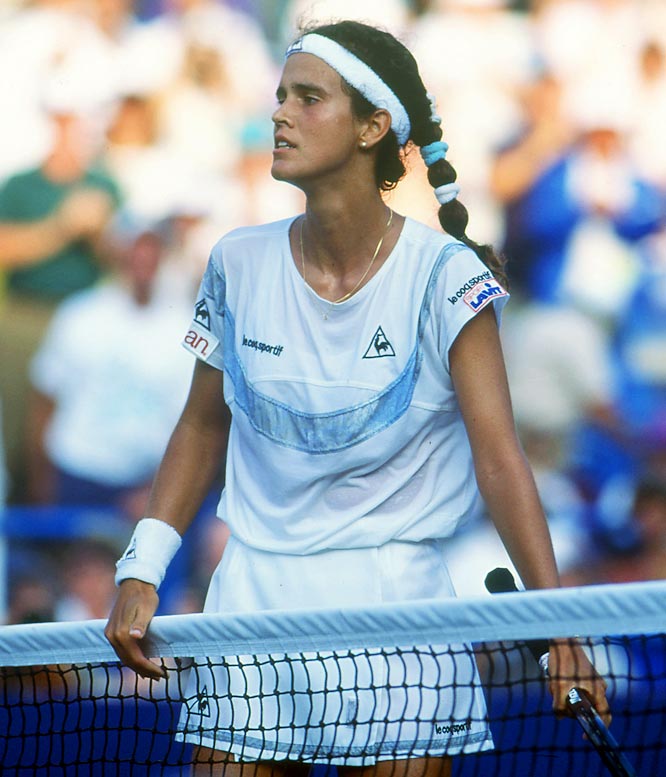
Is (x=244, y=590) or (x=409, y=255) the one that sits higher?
(x=409, y=255)

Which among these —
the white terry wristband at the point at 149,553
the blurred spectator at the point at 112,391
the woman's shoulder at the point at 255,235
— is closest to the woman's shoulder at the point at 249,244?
the woman's shoulder at the point at 255,235

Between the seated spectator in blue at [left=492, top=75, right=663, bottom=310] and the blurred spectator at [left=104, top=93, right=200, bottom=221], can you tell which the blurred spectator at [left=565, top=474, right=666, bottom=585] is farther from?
the blurred spectator at [left=104, top=93, right=200, bottom=221]

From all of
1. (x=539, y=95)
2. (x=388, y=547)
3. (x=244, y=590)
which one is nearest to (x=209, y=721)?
(x=244, y=590)

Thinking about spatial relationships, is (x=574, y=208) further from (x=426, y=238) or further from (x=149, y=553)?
(x=149, y=553)

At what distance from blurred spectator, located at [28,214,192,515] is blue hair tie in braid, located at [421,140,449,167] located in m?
4.28

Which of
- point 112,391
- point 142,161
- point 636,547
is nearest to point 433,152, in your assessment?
point 636,547

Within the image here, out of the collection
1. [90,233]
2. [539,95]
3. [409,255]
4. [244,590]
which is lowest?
[244,590]

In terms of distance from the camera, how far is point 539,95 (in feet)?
26.5

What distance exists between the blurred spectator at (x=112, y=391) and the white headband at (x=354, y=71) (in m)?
4.37

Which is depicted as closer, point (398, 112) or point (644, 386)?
point (398, 112)

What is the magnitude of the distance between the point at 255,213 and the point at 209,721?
512cm

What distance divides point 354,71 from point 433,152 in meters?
0.29

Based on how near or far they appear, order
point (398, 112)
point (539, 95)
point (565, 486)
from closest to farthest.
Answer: point (398, 112)
point (565, 486)
point (539, 95)

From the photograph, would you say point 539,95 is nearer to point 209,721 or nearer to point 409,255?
point 409,255
